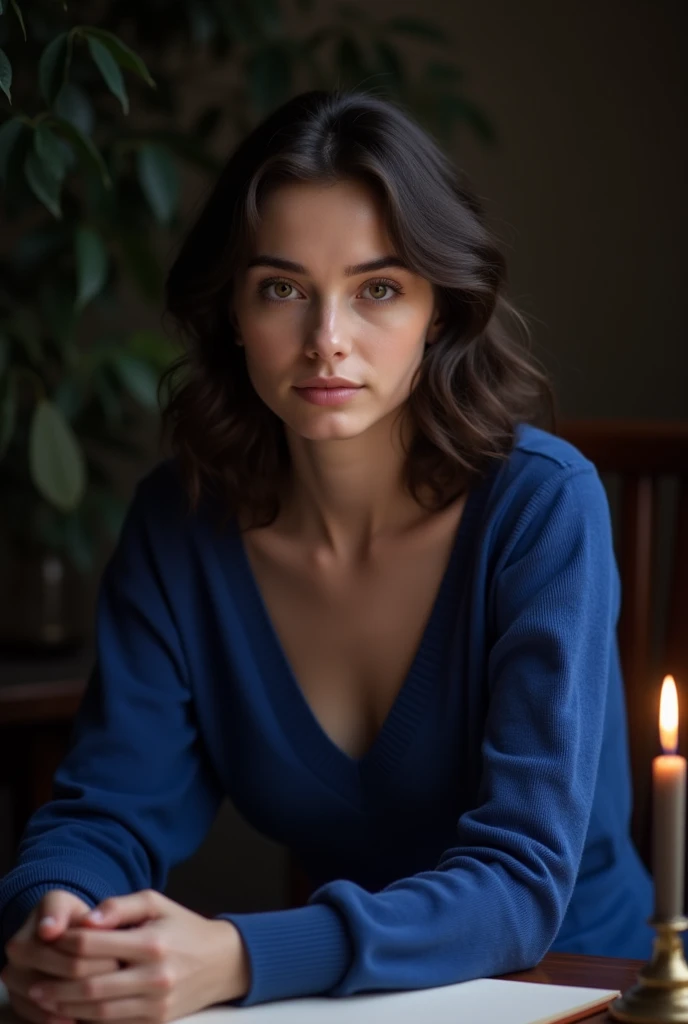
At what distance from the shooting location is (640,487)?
5.22 feet

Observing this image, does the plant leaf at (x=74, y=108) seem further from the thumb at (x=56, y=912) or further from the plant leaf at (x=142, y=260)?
the thumb at (x=56, y=912)

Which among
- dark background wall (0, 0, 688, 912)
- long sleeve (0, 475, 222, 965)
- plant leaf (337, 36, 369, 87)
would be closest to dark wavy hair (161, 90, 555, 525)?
long sleeve (0, 475, 222, 965)

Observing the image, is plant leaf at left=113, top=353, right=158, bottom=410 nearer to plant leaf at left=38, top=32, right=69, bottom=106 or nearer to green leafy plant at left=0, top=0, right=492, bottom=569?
green leafy plant at left=0, top=0, right=492, bottom=569

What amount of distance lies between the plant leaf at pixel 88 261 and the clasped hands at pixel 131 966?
93 cm

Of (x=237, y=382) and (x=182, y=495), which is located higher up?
(x=237, y=382)

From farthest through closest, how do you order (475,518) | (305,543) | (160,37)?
(160,37) → (305,543) → (475,518)

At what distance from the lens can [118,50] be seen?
3.91 feet

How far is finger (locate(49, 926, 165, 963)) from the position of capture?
3.02 feet

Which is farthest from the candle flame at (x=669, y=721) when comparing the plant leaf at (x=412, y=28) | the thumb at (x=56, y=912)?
the plant leaf at (x=412, y=28)

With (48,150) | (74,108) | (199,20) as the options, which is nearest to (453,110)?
(199,20)

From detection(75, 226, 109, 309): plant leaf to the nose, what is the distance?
56 centimetres

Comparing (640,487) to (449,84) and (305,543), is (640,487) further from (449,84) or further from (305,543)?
(449,84)

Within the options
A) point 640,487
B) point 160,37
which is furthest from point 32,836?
point 160,37

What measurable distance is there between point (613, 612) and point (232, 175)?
525 mm
